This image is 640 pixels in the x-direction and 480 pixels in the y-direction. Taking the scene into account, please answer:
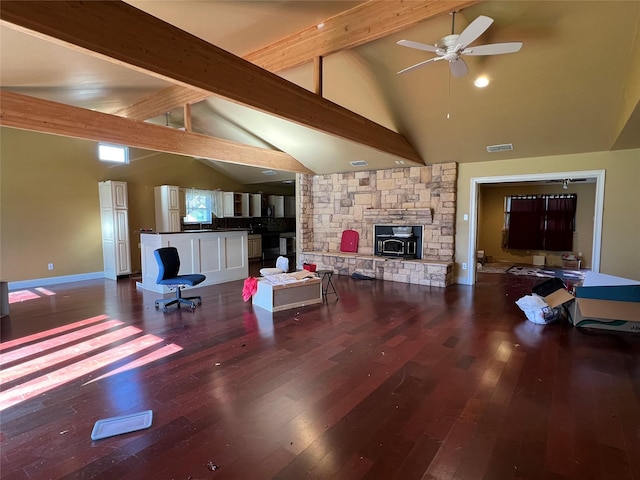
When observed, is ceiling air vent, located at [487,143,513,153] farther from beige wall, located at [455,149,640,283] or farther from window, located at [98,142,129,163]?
window, located at [98,142,129,163]

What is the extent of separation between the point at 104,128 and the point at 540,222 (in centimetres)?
1029

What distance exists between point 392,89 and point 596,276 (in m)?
3.60

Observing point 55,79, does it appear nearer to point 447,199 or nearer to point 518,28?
point 518,28

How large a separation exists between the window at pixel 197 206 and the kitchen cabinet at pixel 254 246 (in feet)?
4.55

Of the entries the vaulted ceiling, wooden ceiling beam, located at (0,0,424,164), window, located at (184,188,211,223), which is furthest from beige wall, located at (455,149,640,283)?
window, located at (184,188,211,223)

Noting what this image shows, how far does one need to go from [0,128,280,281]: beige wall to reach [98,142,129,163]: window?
128 mm

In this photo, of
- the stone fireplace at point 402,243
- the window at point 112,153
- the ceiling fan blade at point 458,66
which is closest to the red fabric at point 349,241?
the stone fireplace at point 402,243

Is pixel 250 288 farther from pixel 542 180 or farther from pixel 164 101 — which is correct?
pixel 542 180

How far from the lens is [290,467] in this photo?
181cm

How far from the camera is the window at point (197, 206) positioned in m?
9.12

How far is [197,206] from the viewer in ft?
30.7

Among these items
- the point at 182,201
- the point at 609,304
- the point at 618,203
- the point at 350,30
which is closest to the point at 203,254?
the point at 182,201

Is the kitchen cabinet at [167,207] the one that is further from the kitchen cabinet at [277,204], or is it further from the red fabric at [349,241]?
the red fabric at [349,241]

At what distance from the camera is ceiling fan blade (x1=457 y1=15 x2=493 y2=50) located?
8.36 feet
